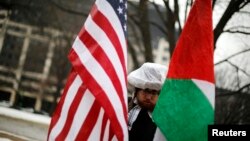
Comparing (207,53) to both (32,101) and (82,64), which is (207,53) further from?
(32,101)

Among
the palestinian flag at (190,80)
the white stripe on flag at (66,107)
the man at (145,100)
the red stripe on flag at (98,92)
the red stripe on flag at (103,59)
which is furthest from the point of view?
the man at (145,100)

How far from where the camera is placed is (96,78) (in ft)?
9.36

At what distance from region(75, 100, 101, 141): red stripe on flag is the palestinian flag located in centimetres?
52

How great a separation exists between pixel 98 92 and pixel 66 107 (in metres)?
0.33

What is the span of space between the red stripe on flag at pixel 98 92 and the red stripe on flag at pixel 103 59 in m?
0.04

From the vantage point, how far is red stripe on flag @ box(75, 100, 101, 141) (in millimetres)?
2902

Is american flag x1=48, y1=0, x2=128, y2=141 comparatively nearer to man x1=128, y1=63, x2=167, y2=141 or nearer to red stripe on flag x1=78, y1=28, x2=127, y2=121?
red stripe on flag x1=78, y1=28, x2=127, y2=121

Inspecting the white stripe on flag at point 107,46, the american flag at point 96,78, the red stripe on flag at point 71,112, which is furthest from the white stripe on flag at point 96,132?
the white stripe on flag at point 107,46

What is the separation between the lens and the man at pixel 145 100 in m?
3.28

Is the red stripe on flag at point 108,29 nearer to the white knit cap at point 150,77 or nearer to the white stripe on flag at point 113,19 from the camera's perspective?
the white stripe on flag at point 113,19

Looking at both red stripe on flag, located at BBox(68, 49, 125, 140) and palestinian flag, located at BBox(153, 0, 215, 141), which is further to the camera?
red stripe on flag, located at BBox(68, 49, 125, 140)

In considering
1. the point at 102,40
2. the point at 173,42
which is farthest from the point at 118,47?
the point at 173,42

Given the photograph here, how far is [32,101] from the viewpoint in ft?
229

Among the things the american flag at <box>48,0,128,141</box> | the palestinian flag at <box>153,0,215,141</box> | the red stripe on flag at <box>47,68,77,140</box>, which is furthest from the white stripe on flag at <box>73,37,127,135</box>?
the palestinian flag at <box>153,0,215,141</box>
